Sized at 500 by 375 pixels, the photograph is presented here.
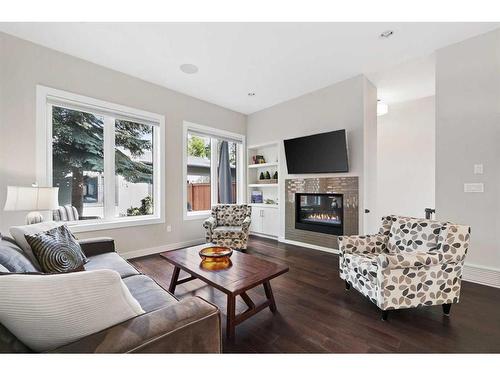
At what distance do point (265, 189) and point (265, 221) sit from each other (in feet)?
2.50

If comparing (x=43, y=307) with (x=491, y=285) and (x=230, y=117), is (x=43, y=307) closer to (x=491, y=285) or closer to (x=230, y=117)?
(x=491, y=285)

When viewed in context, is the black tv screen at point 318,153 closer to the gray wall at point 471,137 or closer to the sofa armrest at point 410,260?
the gray wall at point 471,137

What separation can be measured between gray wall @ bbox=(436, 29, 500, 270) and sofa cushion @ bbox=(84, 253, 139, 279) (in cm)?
353

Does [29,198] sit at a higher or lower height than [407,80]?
lower

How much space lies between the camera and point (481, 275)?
2.46 m

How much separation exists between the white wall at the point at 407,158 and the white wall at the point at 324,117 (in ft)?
4.48

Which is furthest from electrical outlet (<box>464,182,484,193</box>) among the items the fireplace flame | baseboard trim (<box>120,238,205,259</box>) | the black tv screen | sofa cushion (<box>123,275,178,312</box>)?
baseboard trim (<box>120,238,205,259</box>)

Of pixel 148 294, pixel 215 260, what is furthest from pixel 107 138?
pixel 148 294

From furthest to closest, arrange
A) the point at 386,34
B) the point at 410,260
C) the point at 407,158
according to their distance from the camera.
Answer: the point at 407,158 → the point at 386,34 → the point at 410,260

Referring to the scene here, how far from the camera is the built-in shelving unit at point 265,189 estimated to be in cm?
461

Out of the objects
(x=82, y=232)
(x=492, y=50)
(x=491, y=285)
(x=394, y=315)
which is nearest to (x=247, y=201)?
(x=82, y=232)

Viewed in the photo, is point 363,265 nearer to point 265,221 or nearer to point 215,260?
point 215,260

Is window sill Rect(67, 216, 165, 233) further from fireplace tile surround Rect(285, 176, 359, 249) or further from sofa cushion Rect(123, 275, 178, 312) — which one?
fireplace tile surround Rect(285, 176, 359, 249)

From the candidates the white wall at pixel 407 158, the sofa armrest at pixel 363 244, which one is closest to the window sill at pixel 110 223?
the sofa armrest at pixel 363 244
